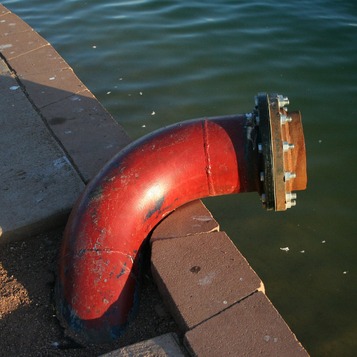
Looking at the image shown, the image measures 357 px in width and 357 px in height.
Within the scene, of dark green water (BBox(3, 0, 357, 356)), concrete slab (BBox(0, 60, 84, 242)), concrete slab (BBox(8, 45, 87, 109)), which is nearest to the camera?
concrete slab (BBox(0, 60, 84, 242))

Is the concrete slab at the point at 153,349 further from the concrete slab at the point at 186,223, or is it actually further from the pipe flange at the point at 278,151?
the pipe flange at the point at 278,151

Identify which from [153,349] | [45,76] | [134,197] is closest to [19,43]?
[45,76]

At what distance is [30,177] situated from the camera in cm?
383

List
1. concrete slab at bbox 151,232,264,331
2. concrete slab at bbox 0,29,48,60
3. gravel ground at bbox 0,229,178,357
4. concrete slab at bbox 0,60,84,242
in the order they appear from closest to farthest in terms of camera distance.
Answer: concrete slab at bbox 151,232,264,331, gravel ground at bbox 0,229,178,357, concrete slab at bbox 0,60,84,242, concrete slab at bbox 0,29,48,60

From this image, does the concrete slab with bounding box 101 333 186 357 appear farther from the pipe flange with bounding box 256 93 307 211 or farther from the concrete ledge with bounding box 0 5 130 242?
the concrete ledge with bounding box 0 5 130 242

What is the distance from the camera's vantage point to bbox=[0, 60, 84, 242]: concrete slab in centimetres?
347

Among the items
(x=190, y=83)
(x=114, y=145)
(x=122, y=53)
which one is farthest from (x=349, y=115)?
(x=122, y=53)

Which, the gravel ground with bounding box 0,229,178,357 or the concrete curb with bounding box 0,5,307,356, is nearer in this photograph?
the concrete curb with bounding box 0,5,307,356

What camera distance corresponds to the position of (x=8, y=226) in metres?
3.41

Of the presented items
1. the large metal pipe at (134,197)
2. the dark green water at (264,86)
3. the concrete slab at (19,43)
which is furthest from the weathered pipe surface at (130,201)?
the concrete slab at (19,43)

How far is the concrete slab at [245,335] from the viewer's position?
2500 mm

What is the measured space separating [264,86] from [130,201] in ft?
11.3

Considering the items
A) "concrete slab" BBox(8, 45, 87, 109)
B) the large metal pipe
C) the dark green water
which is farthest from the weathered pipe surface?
"concrete slab" BBox(8, 45, 87, 109)

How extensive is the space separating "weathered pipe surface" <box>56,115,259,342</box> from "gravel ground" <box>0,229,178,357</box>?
84mm
